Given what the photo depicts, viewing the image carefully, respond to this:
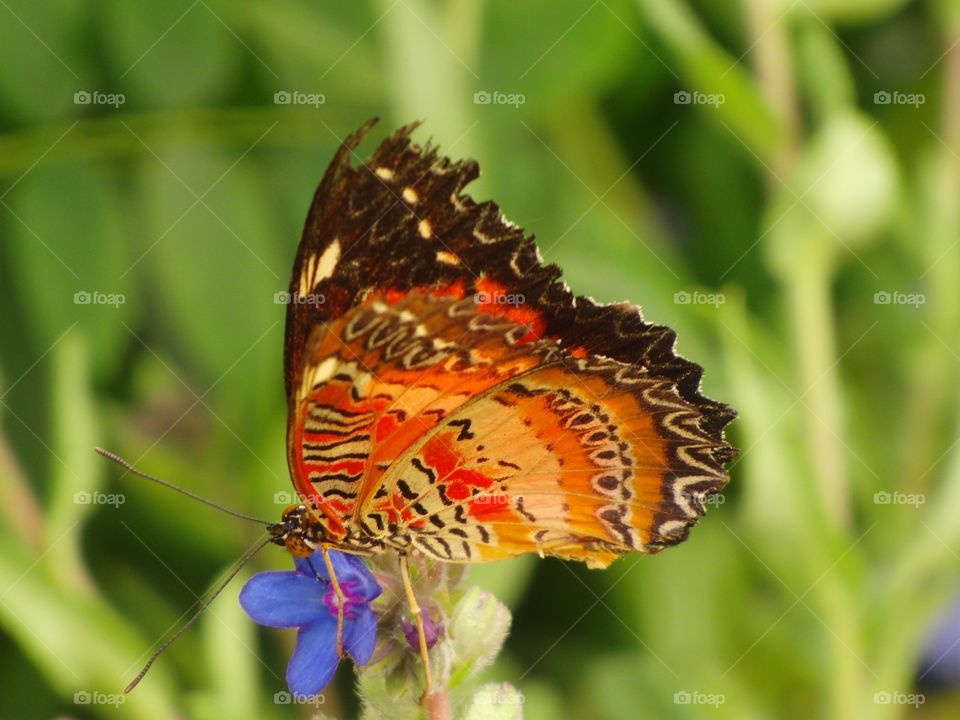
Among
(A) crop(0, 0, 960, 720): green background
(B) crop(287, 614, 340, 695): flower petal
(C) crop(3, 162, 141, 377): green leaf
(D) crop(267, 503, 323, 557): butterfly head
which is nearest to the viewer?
(B) crop(287, 614, 340, 695): flower petal

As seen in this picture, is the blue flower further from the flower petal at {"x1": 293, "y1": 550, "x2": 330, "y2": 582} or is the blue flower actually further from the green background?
the green background

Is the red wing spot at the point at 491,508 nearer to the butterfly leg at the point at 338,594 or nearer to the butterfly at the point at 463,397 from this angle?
the butterfly at the point at 463,397

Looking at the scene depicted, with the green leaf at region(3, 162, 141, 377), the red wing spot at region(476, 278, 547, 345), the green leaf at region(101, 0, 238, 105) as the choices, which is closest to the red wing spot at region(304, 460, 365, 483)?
the red wing spot at region(476, 278, 547, 345)

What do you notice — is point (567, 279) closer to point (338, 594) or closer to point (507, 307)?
point (507, 307)

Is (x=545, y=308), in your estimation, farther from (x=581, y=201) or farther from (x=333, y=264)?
(x=581, y=201)

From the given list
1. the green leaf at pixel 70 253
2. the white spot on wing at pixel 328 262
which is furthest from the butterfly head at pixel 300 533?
the green leaf at pixel 70 253

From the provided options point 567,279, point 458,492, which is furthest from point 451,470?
point 567,279
